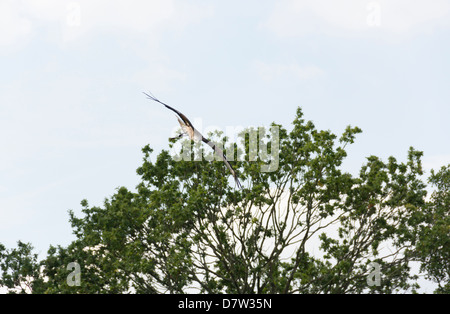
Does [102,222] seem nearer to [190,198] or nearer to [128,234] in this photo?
[128,234]

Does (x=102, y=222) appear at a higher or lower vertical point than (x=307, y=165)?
lower

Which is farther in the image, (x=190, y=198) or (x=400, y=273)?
(x=400, y=273)

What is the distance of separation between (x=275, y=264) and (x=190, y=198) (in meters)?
4.43

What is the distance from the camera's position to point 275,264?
76.2ft

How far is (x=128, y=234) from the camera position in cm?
2269

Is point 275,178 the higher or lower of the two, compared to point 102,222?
higher
